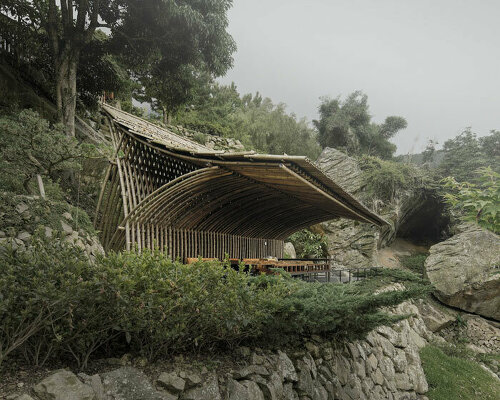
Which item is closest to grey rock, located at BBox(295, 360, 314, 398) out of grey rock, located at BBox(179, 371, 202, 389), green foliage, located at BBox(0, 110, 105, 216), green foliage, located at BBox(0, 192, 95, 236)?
grey rock, located at BBox(179, 371, 202, 389)

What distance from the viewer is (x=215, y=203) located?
788 cm

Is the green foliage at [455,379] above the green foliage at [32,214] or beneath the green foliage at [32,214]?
beneath

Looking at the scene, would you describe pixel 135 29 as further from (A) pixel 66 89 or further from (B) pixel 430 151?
(B) pixel 430 151

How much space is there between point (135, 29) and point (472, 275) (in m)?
13.9

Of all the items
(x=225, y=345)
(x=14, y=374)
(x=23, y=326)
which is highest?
(x=23, y=326)

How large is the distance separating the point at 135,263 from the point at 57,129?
4554mm

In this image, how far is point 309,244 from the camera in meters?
16.9

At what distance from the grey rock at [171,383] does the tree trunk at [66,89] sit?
7558 mm

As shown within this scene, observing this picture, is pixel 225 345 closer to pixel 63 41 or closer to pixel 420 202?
pixel 63 41

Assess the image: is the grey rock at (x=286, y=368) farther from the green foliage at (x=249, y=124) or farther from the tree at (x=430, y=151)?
the tree at (x=430, y=151)

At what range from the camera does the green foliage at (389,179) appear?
17.5 meters

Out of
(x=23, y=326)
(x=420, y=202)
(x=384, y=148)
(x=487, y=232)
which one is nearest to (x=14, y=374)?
(x=23, y=326)

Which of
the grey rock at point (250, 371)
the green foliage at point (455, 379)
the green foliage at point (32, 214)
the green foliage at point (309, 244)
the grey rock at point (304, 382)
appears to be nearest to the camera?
the grey rock at point (250, 371)

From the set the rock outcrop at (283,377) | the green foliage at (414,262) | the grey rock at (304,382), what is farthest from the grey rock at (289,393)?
the green foliage at (414,262)
